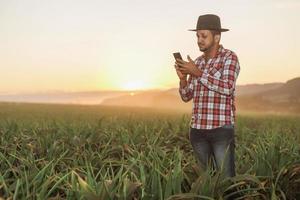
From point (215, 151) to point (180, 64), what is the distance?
0.94 metres

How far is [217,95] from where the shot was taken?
5.38 meters

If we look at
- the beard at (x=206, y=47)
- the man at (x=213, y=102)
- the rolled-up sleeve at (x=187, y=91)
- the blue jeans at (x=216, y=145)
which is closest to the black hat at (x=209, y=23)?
the man at (x=213, y=102)

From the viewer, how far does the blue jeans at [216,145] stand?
5.39m

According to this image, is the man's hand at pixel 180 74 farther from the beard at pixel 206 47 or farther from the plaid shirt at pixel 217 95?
the beard at pixel 206 47

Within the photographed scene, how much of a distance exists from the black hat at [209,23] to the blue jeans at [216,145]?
953mm

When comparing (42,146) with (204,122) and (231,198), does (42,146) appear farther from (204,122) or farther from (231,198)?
(231,198)

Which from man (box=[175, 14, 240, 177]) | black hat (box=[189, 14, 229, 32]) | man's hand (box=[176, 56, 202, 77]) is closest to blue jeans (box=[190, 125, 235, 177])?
man (box=[175, 14, 240, 177])

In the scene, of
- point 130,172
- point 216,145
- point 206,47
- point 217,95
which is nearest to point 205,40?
point 206,47

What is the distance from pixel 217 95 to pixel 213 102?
77 mm

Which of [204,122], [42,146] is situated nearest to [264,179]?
[204,122]

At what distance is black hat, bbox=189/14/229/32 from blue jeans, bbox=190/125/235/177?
0.95 meters

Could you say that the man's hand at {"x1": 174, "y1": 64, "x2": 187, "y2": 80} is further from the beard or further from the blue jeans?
the blue jeans

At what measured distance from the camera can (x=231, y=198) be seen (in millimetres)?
4688

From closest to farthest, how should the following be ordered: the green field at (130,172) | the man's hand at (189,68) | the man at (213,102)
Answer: the green field at (130,172), the man's hand at (189,68), the man at (213,102)
